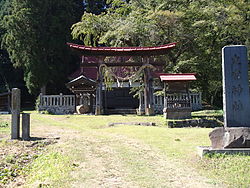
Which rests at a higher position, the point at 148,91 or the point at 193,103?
the point at 148,91

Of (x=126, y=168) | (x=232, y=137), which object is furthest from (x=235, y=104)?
(x=126, y=168)

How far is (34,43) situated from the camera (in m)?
21.1

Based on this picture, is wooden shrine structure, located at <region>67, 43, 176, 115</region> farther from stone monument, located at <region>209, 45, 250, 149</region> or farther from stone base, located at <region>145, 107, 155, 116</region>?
stone monument, located at <region>209, 45, 250, 149</region>

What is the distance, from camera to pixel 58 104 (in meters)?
17.3

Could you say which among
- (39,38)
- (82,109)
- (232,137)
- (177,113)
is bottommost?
(232,137)

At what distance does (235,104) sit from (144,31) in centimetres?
1194

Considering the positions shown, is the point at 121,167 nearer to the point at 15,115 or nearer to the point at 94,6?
the point at 15,115

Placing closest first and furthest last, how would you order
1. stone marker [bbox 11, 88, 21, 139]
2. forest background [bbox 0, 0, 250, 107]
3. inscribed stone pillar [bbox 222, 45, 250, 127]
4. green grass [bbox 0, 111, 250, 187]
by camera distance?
green grass [bbox 0, 111, 250, 187] → inscribed stone pillar [bbox 222, 45, 250, 127] → stone marker [bbox 11, 88, 21, 139] → forest background [bbox 0, 0, 250, 107]

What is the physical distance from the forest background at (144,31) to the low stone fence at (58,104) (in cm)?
465

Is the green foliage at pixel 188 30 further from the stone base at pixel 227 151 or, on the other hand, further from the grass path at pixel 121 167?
the stone base at pixel 227 151

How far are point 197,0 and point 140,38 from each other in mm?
5454

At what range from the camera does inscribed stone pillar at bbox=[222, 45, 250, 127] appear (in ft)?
18.5

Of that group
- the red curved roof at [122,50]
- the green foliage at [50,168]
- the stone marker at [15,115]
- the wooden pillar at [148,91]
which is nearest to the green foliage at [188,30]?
the red curved roof at [122,50]

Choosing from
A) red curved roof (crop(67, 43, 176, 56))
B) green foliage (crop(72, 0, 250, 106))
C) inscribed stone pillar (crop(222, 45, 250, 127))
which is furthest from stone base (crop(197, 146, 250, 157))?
green foliage (crop(72, 0, 250, 106))
